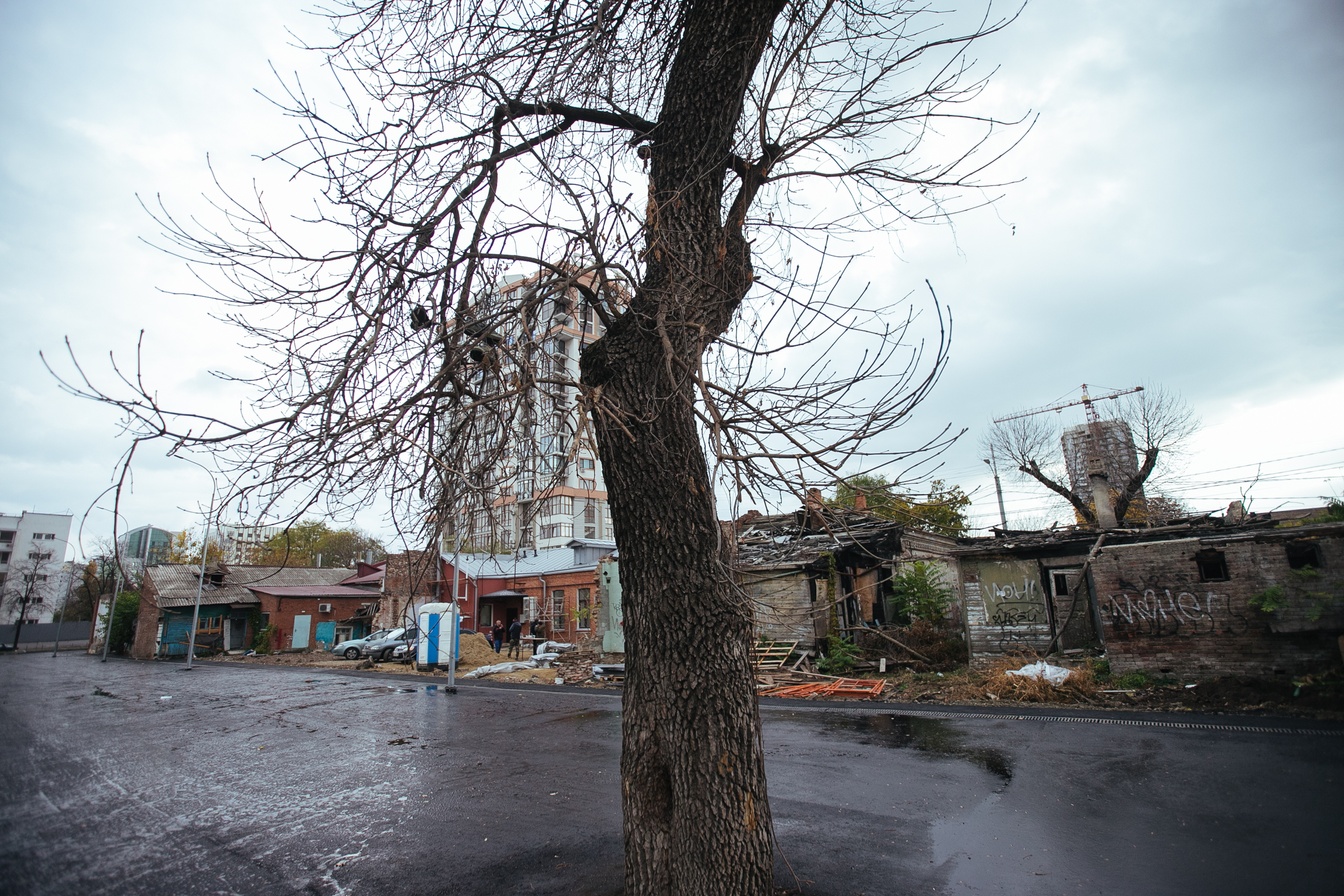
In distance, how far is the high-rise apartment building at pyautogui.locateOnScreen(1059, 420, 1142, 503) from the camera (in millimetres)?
28234

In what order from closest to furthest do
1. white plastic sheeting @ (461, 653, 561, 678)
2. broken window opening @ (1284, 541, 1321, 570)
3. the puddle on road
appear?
1. the puddle on road
2. broken window opening @ (1284, 541, 1321, 570)
3. white plastic sheeting @ (461, 653, 561, 678)

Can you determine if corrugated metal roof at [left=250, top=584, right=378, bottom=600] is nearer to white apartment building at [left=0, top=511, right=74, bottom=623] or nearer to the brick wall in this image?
white apartment building at [left=0, top=511, right=74, bottom=623]

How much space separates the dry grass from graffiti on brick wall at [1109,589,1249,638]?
1.29 meters

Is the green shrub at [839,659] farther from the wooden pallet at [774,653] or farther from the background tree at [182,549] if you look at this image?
the background tree at [182,549]

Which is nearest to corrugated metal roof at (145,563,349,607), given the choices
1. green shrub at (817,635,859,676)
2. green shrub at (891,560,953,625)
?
green shrub at (817,635,859,676)

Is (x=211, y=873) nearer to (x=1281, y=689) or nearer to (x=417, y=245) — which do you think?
(x=417, y=245)

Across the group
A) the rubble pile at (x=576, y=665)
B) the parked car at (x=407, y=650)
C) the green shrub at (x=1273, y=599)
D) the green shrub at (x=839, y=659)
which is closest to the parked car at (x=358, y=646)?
the parked car at (x=407, y=650)

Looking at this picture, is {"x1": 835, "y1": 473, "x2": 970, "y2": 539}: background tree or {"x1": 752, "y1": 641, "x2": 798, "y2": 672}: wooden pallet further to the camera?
{"x1": 752, "y1": 641, "x2": 798, "y2": 672}: wooden pallet

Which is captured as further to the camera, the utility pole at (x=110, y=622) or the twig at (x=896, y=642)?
the utility pole at (x=110, y=622)

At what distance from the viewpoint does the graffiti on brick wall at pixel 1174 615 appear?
435 inches

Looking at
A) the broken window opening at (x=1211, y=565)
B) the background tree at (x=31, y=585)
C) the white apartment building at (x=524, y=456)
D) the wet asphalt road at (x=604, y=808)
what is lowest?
the wet asphalt road at (x=604, y=808)

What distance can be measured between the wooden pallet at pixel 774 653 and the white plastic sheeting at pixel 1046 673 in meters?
5.96

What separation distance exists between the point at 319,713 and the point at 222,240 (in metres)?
12.4

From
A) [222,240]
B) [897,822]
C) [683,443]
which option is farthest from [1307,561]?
[222,240]
